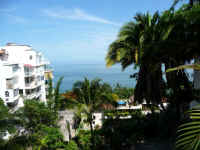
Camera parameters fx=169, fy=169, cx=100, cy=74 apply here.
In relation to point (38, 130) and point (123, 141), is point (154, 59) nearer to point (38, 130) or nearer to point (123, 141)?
point (123, 141)

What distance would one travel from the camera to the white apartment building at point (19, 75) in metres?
20.3

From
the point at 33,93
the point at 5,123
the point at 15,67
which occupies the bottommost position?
the point at 5,123

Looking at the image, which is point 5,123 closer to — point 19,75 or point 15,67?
point 15,67

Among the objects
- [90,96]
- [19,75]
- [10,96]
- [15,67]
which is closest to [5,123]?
[90,96]

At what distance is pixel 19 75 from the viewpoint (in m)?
25.5

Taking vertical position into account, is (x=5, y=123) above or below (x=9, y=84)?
below

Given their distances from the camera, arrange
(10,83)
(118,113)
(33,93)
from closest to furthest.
A: (10,83), (118,113), (33,93)

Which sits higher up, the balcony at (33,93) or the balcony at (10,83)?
the balcony at (10,83)

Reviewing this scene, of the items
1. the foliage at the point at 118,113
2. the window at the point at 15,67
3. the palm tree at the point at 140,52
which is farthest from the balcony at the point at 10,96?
the palm tree at the point at 140,52

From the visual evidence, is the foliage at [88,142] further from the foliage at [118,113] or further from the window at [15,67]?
the window at [15,67]

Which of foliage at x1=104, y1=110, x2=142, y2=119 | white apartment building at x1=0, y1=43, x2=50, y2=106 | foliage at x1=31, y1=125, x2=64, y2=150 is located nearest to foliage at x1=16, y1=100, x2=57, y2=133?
foliage at x1=31, y1=125, x2=64, y2=150

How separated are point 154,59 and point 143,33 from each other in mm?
1751

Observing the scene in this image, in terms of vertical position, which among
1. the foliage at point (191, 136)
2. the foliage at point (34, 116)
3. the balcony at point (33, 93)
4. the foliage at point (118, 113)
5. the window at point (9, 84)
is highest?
the window at point (9, 84)

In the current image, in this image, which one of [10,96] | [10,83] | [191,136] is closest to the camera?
[191,136]
